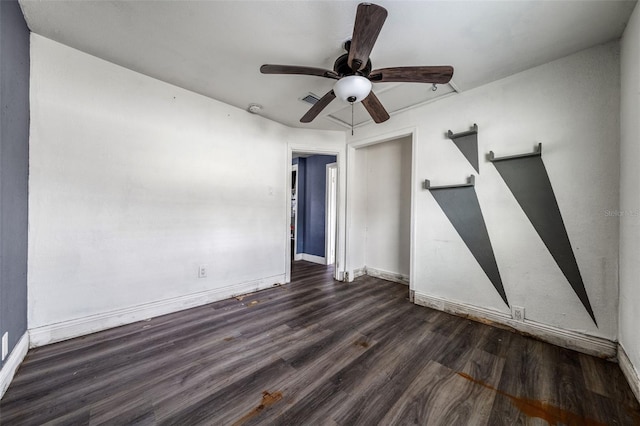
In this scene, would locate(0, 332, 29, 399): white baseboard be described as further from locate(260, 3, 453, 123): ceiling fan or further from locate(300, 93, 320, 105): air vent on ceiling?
locate(300, 93, 320, 105): air vent on ceiling

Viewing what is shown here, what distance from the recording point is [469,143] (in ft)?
8.19

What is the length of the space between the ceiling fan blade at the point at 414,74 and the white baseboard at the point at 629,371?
7.43 ft

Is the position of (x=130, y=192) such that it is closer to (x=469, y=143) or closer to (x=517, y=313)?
(x=469, y=143)

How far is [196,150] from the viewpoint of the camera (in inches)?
105

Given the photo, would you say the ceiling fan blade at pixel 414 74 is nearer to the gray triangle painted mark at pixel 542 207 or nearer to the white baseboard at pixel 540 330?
the gray triangle painted mark at pixel 542 207

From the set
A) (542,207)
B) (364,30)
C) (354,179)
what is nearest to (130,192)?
(364,30)

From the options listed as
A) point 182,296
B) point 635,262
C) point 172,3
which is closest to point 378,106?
point 172,3

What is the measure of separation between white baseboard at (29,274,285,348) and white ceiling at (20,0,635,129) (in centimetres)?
234

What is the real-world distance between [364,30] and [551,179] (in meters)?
2.08

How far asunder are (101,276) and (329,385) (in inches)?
87.0

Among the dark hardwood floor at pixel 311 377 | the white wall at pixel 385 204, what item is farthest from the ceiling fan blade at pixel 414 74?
the dark hardwood floor at pixel 311 377

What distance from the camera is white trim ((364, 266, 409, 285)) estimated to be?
143 inches

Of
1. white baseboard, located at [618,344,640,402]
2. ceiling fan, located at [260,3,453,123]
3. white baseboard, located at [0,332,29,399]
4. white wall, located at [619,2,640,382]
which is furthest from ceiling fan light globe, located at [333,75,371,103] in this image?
white baseboard, located at [0,332,29,399]

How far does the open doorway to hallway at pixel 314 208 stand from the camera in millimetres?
4781
